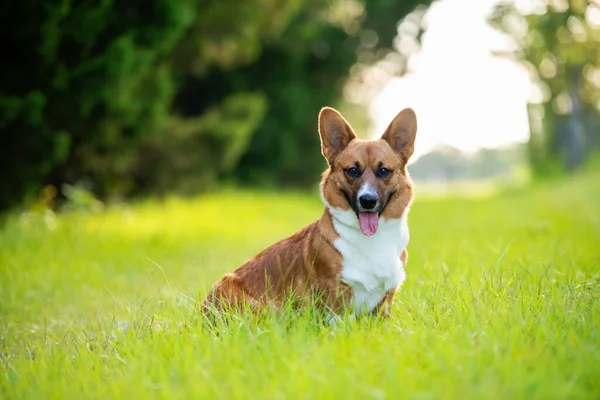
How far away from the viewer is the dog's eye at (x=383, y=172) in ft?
13.9

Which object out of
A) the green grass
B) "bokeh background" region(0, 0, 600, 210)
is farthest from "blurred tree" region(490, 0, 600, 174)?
the green grass

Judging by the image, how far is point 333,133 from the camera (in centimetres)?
443

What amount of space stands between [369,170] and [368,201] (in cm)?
27

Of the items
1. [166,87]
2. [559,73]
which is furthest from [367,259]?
[559,73]

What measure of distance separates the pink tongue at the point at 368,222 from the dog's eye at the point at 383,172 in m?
0.27

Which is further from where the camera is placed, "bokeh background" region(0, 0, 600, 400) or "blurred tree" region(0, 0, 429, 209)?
"blurred tree" region(0, 0, 429, 209)

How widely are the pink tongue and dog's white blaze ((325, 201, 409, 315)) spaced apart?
0.17ft

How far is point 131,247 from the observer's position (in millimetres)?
9688

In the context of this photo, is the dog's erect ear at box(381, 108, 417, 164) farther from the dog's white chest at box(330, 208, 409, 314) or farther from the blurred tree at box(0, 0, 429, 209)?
the blurred tree at box(0, 0, 429, 209)

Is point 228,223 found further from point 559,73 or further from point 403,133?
point 559,73

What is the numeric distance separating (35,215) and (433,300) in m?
8.05

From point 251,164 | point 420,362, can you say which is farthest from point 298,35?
point 420,362

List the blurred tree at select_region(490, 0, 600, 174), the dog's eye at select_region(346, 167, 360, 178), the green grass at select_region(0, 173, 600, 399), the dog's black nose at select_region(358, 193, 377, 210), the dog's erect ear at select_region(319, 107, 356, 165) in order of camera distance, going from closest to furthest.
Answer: the green grass at select_region(0, 173, 600, 399)
the dog's black nose at select_region(358, 193, 377, 210)
the dog's eye at select_region(346, 167, 360, 178)
the dog's erect ear at select_region(319, 107, 356, 165)
the blurred tree at select_region(490, 0, 600, 174)

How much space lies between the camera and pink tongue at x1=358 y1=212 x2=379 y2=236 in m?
4.08
